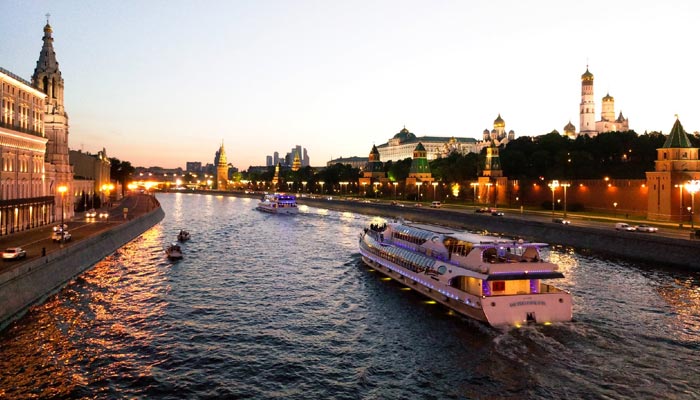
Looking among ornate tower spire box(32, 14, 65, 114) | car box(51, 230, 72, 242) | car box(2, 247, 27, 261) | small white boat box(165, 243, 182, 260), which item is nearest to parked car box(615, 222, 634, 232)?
small white boat box(165, 243, 182, 260)

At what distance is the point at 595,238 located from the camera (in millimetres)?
69562

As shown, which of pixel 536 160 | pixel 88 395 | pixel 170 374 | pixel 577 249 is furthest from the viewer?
pixel 536 160

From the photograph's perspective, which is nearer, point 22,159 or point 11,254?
point 11,254

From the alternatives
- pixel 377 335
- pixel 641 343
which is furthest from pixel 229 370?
pixel 641 343

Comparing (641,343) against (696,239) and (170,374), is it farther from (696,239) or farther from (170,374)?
Answer: (696,239)

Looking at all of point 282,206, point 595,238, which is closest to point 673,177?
point 595,238

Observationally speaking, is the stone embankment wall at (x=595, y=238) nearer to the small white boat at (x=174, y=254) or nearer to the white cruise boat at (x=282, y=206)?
the white cruise boat at (x=282, y=206)

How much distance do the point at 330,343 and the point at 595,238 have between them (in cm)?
4914

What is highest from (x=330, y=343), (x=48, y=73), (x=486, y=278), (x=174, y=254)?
(x=48, y=73)

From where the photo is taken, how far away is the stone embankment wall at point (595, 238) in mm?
56562

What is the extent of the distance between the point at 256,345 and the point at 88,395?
9.86 meters

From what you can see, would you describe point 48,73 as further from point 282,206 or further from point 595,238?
point 595,238

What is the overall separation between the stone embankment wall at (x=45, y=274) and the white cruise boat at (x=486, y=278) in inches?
1136

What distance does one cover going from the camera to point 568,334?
3362 cm
